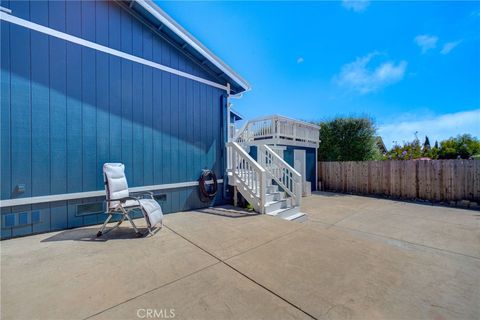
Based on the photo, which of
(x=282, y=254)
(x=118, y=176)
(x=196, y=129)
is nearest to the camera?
(x=282, y=254)

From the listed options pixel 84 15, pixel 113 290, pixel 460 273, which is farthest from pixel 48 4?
pixel 460 273

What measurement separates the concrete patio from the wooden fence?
3772mm

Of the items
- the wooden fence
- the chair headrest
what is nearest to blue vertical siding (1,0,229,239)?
the chair headrest

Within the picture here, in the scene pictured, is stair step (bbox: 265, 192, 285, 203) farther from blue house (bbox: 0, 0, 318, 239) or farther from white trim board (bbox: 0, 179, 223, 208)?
Result: white trim board (bbox: 0, 179, 223, 208)

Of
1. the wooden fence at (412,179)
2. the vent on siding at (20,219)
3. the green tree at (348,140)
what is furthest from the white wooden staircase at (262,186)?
the green tree at (348,140)

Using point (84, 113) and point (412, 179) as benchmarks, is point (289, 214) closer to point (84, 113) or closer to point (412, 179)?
point (84, 113)

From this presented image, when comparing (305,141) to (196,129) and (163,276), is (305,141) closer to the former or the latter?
(196,129)

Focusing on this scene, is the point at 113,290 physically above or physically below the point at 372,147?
below

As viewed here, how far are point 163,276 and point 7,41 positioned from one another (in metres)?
3.89

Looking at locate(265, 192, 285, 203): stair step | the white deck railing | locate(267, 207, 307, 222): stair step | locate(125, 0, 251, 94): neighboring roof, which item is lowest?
locate(267, 207, 307, 222): stair step

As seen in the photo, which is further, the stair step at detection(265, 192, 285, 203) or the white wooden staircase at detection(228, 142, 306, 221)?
the stair step at detection(265, 192, 285, 203)

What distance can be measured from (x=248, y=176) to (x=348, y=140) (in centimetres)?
775

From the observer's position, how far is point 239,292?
1.59m

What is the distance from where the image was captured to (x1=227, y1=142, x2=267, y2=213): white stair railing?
4086mm
